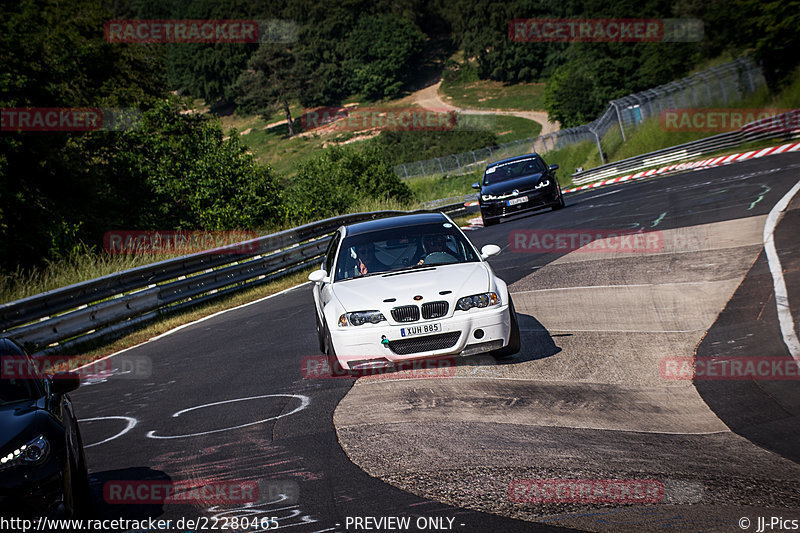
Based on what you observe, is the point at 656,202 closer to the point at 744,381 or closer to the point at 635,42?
the point at 744,381

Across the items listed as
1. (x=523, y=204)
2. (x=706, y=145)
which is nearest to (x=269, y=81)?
(x=706, y=145)

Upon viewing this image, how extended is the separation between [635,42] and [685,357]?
60.2 metres

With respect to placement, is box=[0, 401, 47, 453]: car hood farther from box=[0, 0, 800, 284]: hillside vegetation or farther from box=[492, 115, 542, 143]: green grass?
box=[492, 115, 542, 143]: green grass

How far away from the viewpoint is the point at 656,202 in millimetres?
21391

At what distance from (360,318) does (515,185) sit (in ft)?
51.1

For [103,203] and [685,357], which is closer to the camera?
[685,357]

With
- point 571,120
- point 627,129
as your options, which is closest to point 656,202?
point 627,129

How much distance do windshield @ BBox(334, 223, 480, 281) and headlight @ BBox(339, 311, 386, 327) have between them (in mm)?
1026

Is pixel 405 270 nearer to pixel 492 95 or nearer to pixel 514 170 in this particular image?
pixel 514 170

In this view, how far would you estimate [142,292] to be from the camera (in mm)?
14500

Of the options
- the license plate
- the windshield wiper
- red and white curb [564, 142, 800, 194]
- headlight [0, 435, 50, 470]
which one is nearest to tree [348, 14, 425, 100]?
red and white curb [564, 142, 800, 194]

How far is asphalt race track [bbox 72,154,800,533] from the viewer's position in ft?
15.0
